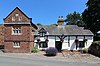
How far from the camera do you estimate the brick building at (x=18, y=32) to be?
104 ft

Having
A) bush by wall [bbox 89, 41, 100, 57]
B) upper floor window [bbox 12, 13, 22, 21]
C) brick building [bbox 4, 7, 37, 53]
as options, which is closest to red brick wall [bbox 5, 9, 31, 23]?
brick building [bbox 4, 7, 37, 53]

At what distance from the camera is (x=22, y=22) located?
3164 cm

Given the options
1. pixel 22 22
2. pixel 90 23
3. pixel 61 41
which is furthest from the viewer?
pixel 90 23

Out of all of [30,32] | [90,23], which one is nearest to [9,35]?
[30,32]

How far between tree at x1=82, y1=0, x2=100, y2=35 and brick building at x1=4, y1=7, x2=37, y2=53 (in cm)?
2216

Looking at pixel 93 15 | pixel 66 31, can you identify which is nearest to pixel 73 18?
pixel 93 15

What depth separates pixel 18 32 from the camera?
31.8 meters

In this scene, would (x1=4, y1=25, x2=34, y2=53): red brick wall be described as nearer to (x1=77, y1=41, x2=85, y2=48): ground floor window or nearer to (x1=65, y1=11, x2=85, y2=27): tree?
(x1=77, y1=41, x2=85, y2=48): ground floor window

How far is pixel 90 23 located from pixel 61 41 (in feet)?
56.7

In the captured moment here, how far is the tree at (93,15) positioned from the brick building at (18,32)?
2216 centimetres

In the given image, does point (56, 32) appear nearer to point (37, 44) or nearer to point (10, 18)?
point (37, 44)

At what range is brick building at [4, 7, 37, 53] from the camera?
31.6 metres

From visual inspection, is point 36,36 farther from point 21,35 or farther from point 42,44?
point 21,35

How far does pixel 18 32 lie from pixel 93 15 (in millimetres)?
24766
